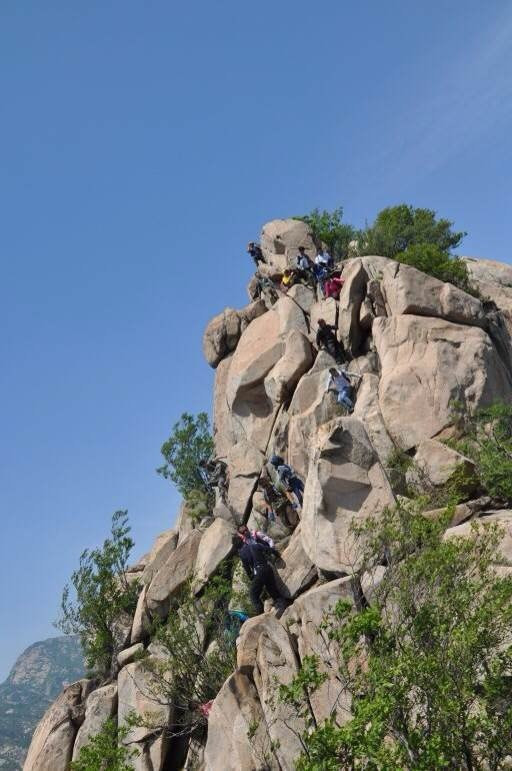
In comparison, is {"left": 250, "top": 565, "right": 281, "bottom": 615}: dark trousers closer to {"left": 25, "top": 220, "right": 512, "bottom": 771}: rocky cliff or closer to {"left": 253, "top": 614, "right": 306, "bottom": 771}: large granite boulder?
{"left": 25, "top": 220, "right": 512, "bottom": 771}: rocky cliff

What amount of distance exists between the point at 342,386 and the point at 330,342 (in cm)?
418

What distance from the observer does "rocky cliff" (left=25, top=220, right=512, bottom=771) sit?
1959cm

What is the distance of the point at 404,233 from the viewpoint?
41.8 metres

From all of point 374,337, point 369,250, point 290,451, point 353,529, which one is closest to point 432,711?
point 353,529

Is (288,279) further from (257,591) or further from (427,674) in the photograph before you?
(427,674)

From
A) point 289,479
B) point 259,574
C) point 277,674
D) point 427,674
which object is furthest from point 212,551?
point 427,674

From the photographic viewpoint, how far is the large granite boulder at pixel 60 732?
2752 centimetres

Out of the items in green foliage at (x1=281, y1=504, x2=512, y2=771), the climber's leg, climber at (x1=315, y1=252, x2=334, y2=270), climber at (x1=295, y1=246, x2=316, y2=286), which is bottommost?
green foliage at (x1=281, y1=504, x2=512, y2=771)

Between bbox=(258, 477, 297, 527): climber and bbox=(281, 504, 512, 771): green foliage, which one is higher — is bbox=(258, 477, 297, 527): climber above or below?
above

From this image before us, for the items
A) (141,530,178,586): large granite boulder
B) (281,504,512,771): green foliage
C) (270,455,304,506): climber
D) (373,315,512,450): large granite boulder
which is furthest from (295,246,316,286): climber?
(281,504,512,771): green foliage

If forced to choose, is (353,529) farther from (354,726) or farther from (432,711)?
(354,726)

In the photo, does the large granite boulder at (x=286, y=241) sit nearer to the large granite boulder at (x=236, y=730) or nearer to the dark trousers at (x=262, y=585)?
the dark trousers at (x=262, y=585)

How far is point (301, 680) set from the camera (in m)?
12.7

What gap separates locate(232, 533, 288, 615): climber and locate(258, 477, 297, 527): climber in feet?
17.0
